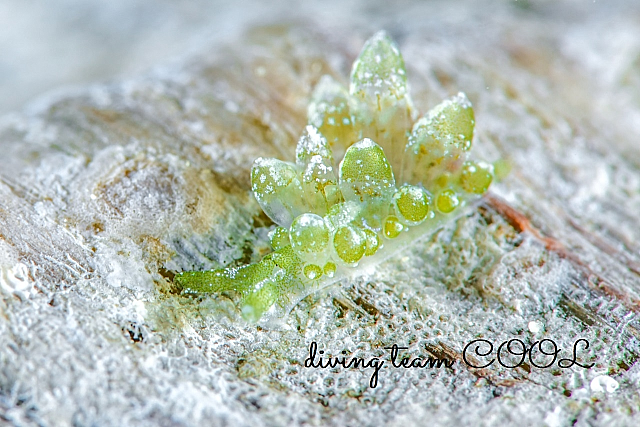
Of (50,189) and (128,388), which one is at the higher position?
(50,189)

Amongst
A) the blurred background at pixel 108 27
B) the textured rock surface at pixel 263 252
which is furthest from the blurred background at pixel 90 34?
the textured rock surface at pixel 263 252

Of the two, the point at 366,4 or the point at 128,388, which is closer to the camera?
the point at 128,388

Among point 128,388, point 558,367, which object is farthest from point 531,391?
point 128,388

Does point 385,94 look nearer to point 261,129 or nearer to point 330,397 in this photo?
point 261,129

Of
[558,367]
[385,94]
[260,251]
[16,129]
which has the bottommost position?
[558,367]

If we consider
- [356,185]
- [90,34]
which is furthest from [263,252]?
[90,34]

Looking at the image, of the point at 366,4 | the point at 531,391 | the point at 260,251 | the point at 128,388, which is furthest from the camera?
the point at 366,4

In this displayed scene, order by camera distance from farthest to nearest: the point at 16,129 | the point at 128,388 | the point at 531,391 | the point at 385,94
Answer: the point at 16,129 < the point at 385,94 < the point at 531,391 < the point at 128,388

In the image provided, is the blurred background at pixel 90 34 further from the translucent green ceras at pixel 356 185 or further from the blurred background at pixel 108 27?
the translucent green ceras at pixel 356 185
